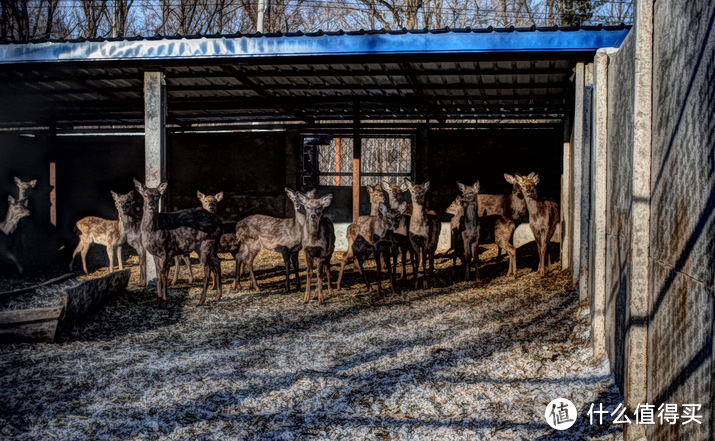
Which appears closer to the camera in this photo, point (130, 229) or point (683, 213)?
point (683, 213)

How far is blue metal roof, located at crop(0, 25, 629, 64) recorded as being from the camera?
26.4ft

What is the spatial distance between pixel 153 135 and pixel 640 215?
786 cm

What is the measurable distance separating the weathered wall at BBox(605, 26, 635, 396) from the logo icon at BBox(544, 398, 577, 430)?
40cm

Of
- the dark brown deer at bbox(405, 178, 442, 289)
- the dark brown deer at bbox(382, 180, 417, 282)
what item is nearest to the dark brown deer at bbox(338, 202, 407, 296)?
the dark brown deer at bbox(382, 180, 417, 282)

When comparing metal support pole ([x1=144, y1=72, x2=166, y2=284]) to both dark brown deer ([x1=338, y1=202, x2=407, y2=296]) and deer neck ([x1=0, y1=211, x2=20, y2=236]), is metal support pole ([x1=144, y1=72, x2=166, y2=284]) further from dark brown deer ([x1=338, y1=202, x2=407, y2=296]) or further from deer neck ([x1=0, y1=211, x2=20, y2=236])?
deer neck ([x1=0, y1=211, x2=20, y2=236])

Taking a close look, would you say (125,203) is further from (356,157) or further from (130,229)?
(356,157)

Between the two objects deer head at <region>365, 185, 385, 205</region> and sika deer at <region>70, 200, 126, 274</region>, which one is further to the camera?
deer head at <region>365, 185, 385, 205</region>

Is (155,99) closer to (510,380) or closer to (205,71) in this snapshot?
(205,71)

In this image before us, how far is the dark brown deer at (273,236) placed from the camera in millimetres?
9242

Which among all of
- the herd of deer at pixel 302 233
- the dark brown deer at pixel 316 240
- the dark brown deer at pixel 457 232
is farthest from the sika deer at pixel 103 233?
the dark brown deer at pixel 457 232

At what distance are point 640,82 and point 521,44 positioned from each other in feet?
15.6

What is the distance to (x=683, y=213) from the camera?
110 inches

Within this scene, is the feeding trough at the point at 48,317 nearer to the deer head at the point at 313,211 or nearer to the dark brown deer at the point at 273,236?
the dark brown deer at the point at 273,236

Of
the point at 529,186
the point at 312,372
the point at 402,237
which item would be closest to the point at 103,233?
the point at 402,237
